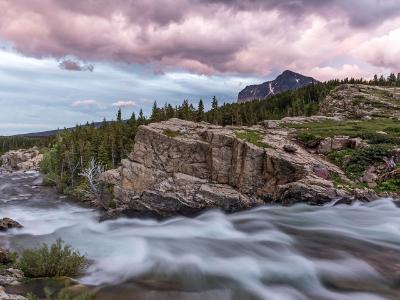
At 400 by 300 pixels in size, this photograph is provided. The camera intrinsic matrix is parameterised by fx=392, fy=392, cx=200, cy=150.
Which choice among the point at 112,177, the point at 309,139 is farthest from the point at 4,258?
the point at 309,139

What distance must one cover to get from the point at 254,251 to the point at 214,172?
18112mm

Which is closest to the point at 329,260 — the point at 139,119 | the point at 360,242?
the point at 360,242

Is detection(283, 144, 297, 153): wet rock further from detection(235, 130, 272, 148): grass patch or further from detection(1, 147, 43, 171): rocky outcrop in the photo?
detection(1, 147, 43, 171): rocky outcrop

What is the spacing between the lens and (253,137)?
39.2 metres

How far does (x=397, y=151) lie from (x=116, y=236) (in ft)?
82.2

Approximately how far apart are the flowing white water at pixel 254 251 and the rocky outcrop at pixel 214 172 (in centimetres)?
218

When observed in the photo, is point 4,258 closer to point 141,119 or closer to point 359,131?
point 359,131

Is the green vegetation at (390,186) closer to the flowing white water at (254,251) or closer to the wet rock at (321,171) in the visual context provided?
the flowing white water at (254,251)

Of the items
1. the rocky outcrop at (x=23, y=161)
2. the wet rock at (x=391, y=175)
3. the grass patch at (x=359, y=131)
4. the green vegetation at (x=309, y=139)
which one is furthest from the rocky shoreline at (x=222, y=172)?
the rocky outcrop at (x=23, y=161)

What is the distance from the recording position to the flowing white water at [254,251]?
1500 cm

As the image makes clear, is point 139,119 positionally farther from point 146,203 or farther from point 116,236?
point 116,236

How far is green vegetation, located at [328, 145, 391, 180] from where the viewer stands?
112ft

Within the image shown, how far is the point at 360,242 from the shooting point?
69.2ft

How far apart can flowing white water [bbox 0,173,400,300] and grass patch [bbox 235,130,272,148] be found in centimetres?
755
